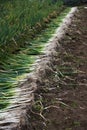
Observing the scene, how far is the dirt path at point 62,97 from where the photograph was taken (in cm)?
323

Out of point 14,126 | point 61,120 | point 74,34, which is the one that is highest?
point 14,126

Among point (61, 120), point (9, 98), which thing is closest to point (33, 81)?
point (9, 98)

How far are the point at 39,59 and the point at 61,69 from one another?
0.33 m

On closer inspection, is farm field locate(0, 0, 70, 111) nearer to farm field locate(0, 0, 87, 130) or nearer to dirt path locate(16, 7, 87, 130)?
farm field locate(0, 0, 87, 130)

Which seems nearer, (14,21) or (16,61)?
(16,61)

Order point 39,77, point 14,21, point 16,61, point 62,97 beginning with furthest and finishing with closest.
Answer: point 14,21 < point 16,61 < point 39,77 < point 62,97

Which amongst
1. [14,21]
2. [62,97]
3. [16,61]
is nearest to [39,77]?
[62,97]

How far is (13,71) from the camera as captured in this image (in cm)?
425

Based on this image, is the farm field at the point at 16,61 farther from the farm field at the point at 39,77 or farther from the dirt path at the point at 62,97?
the dirt path at the point at 62,97

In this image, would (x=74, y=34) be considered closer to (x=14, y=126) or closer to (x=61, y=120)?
(x=61, y=120)

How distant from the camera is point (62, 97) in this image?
3.85 metres

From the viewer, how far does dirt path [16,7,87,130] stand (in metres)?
3.23

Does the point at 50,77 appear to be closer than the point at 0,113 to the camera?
No

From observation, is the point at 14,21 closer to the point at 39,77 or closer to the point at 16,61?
the point at 16,61
